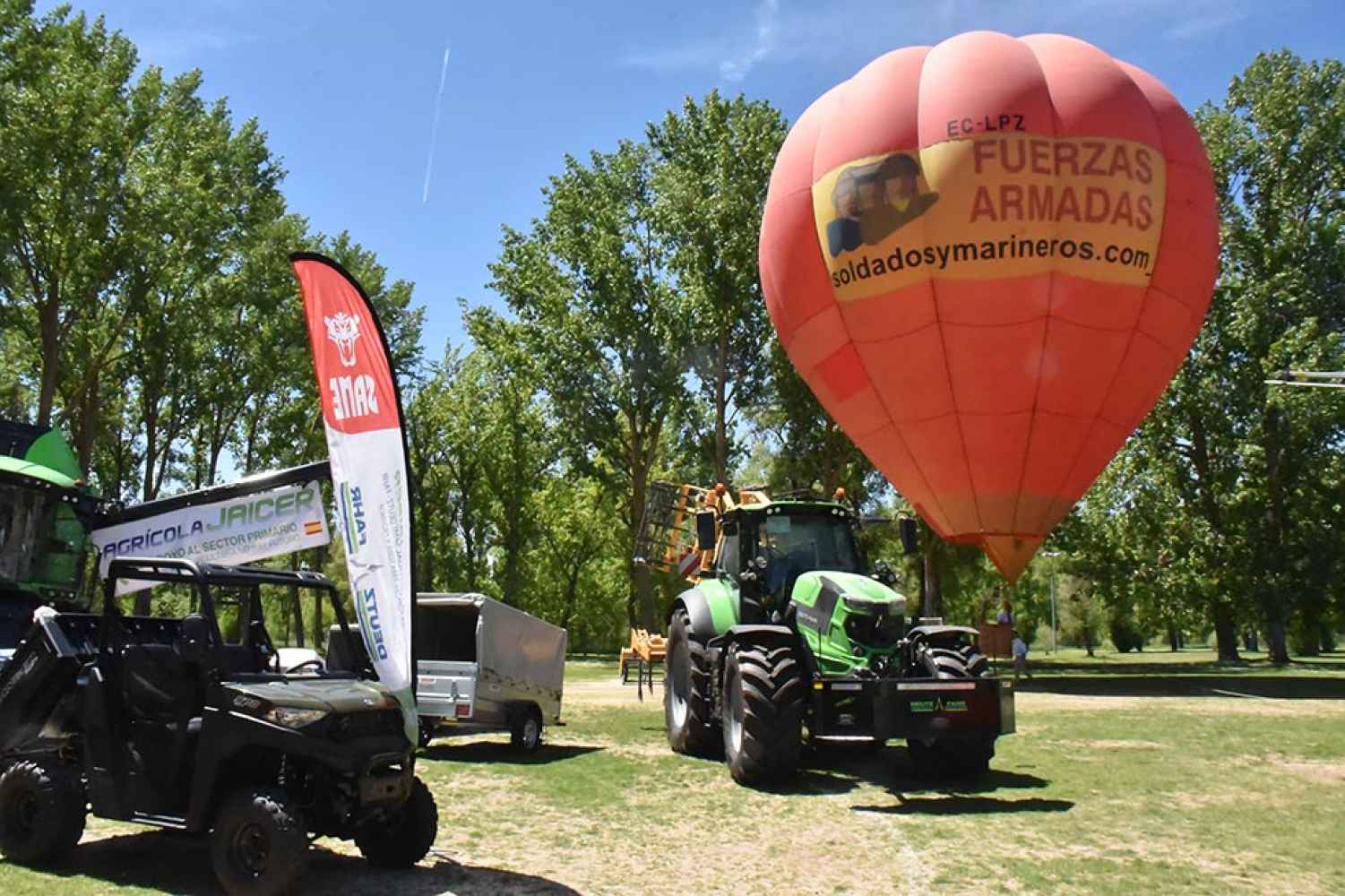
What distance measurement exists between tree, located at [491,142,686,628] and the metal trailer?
23.1 meters

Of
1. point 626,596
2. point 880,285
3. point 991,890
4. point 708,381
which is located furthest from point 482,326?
point 991,890

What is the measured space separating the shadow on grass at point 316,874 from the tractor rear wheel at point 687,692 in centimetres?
559

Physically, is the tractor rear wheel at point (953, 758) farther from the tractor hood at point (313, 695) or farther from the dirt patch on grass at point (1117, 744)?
the tractor hood at point (313, 695)

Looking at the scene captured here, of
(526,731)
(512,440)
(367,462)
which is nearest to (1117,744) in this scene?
(526,731)

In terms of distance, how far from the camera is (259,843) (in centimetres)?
640

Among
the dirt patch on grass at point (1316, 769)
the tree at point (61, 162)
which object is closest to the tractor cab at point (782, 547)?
the dirt patch on grass at point (1316, 769)

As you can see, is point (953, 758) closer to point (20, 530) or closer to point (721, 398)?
point (20, 530)

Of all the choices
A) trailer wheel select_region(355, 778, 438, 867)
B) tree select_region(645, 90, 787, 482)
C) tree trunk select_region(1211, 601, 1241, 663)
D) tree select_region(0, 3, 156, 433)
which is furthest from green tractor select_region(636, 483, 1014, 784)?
tree trunk select_region(1211, 601, 1241, 663)

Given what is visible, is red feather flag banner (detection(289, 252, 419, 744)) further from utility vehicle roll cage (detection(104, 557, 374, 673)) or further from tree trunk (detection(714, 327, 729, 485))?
→ tree trunk (detection(714, 327, 729, 485))

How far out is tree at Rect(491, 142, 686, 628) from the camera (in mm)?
38750

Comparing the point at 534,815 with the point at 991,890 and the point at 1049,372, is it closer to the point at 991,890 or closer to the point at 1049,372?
the point at 991,890

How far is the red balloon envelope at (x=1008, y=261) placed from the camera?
13.0 meters

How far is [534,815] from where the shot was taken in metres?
9.60

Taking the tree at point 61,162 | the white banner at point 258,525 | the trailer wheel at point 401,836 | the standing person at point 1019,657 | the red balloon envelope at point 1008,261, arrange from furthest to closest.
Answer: the standing person at point 1019,657 → the tree at point 61,162 → the red balloon envelope at point 1008,261 → the white banner at point 258,525 → the trailer wheel at point 401,836
